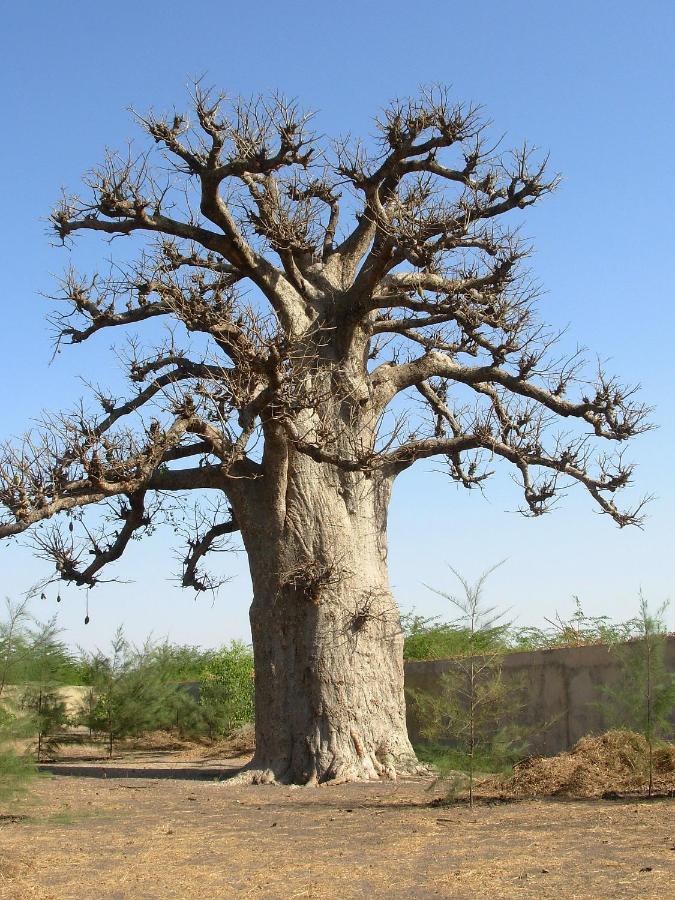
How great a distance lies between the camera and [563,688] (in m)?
11.1

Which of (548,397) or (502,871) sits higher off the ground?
(548,397)

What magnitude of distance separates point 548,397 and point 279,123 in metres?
4.35

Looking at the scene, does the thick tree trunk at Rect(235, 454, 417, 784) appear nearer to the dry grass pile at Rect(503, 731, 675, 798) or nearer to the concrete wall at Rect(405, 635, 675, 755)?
the concrete wall at Rect(405, 635, 675, 755)

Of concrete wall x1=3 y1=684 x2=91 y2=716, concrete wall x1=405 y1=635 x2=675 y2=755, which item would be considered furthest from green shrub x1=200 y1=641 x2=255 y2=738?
concrete wall x1=405 y1=635 x2=675 y2=755

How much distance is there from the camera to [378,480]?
37.4 feet

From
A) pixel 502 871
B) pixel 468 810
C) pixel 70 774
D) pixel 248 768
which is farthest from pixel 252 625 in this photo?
pixel 502 871

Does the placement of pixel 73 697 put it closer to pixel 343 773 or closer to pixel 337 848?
pixel 343 773

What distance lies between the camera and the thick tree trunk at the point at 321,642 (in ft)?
32.6

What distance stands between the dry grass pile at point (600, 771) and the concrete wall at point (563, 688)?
88.2 inches

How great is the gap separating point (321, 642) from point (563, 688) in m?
2.99

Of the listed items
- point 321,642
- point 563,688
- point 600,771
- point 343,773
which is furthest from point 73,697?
point 600,771

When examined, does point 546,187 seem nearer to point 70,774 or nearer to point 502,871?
point 502,871

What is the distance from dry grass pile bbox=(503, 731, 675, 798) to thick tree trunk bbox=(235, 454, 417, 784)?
214 centimetres

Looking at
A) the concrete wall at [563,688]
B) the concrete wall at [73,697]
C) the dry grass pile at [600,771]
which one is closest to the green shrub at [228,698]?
the concrete wall at [73,697]
